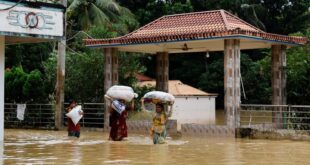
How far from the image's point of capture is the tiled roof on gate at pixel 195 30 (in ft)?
65.6

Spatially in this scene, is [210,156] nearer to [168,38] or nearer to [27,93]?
[168,38]

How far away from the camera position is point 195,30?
21188 millimetres

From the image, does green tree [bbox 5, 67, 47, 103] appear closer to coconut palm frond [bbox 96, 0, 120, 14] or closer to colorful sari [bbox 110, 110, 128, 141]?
colorful sari [bbox 110, 110, 128, 141]

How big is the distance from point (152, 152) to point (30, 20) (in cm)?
517

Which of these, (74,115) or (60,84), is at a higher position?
(60,84)

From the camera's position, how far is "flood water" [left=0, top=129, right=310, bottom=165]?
12.6 metres

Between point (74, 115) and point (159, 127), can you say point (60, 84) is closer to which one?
point (74, 115)

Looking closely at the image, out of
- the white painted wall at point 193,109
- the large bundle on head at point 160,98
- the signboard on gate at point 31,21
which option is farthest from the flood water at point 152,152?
the white painted wall at point 193,109

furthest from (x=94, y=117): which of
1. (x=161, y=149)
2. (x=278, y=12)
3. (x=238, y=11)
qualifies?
(x=278, y=12)

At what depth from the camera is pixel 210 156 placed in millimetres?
13719

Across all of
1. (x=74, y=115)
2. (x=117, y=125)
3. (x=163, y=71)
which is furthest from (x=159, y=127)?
Answer: (x=163, y=71)

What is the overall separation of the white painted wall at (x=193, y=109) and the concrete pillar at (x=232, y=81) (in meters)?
9.72

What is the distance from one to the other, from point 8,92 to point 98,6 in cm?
1124

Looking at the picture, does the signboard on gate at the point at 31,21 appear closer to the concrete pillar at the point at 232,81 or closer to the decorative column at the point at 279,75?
the concrete pillar at the point at 232,81
